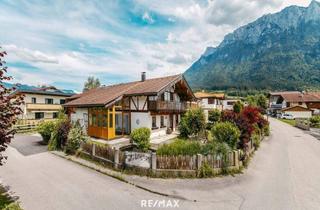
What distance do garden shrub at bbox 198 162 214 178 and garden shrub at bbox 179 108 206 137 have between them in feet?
37.1

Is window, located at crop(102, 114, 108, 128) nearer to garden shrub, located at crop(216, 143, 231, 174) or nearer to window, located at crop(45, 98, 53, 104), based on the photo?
garden shrub, located at crop(216, 143, 231, 174)

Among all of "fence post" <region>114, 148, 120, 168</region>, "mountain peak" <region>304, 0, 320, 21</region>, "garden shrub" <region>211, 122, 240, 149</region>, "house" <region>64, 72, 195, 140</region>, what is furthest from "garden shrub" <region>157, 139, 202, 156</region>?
"mountain peak" <region>304, 0, 320, 21</region>

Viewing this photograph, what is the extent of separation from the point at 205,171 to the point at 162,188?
2.77 metres

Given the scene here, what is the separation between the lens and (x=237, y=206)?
361 inches

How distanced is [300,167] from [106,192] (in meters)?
13.2

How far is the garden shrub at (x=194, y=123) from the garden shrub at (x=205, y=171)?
1132 cm

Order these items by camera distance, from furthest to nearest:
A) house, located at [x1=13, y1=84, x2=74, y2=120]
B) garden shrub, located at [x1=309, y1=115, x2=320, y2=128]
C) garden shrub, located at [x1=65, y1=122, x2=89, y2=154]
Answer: garden shrub, located at [x1=309, y1=115, x2=320, y2=128]
house, located at [x1=13, y1=84, x2=74, y2=120]
garden shrub, located at [x1=65, y1=122, x2=89, y2=154]

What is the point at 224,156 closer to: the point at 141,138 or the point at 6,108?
the point at 141,138

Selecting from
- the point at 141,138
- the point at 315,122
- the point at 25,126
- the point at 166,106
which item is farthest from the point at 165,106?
the point at 315,122

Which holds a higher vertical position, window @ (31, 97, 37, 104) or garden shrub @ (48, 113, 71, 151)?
window @ (31, 97, 37, 104)

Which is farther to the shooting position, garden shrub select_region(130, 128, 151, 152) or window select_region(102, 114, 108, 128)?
window select_region(102, 114, 108, 128)

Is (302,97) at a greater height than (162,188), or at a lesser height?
Result: greater

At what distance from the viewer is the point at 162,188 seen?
10.8 metres

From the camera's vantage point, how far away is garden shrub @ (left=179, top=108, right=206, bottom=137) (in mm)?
23406
